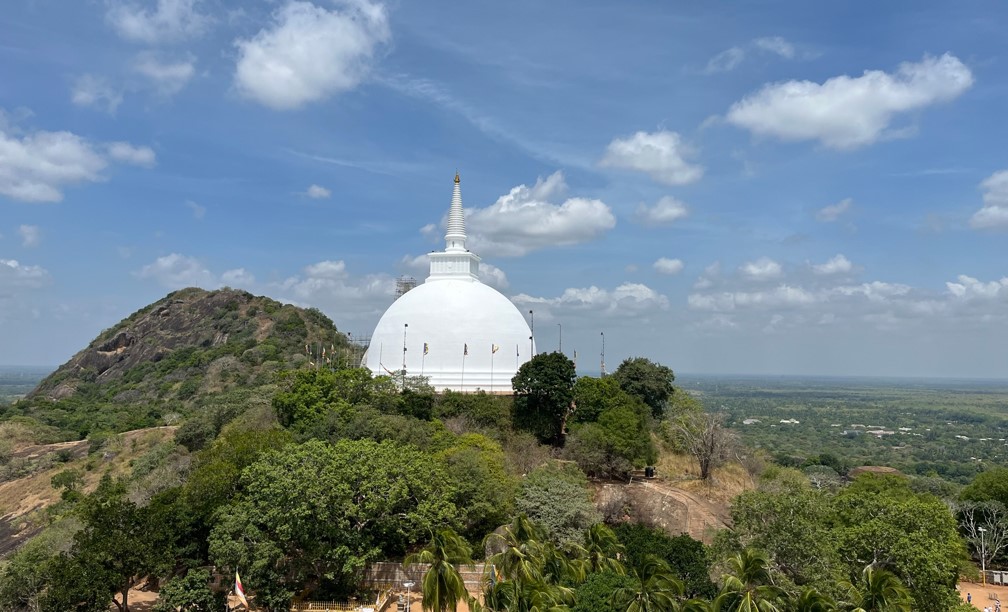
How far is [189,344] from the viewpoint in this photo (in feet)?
326

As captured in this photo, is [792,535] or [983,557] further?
[983,557]

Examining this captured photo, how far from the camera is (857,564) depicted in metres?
24.4

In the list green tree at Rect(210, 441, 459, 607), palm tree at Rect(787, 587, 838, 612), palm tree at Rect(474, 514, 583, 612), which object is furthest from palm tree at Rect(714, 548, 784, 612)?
green tree at Rect(210, 441, 459, 607)

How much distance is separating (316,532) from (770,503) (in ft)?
51.8

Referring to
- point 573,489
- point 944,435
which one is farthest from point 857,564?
point 944,435

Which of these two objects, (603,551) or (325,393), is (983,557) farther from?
(325,393)

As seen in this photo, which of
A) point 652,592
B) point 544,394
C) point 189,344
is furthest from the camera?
point 189,344

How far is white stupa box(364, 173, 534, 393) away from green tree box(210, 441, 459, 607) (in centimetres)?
1560

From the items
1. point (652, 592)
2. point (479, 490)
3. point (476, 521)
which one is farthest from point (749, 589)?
point (476, 521)

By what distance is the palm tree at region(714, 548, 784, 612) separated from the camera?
54.9ft

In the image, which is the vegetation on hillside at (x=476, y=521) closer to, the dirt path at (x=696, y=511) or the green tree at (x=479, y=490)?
the green tree at (x=479, y=490)

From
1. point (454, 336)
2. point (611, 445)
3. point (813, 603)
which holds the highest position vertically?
point (454, 336)

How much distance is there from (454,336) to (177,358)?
210 ft

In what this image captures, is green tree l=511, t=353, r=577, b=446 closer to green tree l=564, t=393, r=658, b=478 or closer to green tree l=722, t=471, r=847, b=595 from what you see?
green tree l=564, t=393, r=658, b=478
